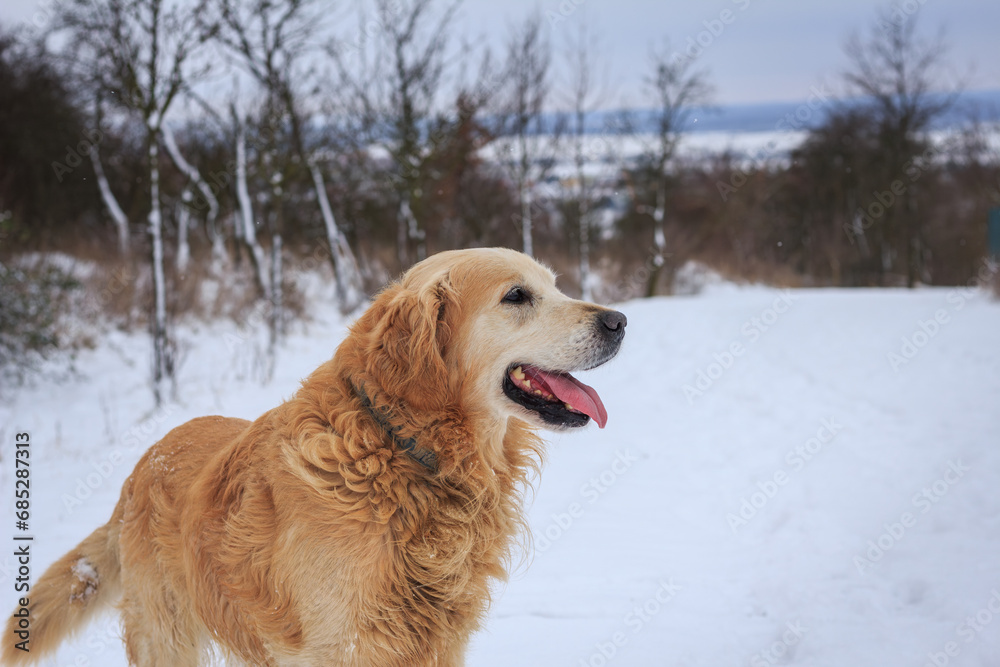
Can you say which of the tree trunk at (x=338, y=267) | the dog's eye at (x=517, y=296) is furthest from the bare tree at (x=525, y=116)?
the dog's eye at (x=517, y=296)

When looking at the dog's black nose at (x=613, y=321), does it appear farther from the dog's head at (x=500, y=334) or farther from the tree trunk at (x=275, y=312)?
the tree trunk at (x=275, y=312)

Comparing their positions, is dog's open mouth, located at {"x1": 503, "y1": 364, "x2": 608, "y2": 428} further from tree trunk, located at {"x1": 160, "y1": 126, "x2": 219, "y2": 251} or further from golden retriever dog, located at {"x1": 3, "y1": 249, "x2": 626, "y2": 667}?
tree trunk, located at {"x1": 160, "y1": 126, "x2": 219, "y2": 251}

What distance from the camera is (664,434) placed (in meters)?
7.64

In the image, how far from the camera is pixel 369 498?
6.69ft

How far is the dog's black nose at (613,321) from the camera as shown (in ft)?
7.79

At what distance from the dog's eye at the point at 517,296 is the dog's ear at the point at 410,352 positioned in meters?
0.26

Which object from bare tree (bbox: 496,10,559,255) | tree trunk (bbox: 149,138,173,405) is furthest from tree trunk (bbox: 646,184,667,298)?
tree trunk (bbox: 149,138,173,405)

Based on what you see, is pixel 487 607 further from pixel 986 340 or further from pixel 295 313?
pixel 295 313

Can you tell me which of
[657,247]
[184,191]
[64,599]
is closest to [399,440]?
[64,599]

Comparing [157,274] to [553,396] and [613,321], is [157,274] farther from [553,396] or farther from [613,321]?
[613,321]

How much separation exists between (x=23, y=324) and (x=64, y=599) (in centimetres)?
687

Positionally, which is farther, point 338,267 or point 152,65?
point 338,267

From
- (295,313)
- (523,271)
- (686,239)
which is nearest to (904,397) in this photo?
(523,271)

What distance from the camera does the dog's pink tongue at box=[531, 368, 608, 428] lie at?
7.75 feet
